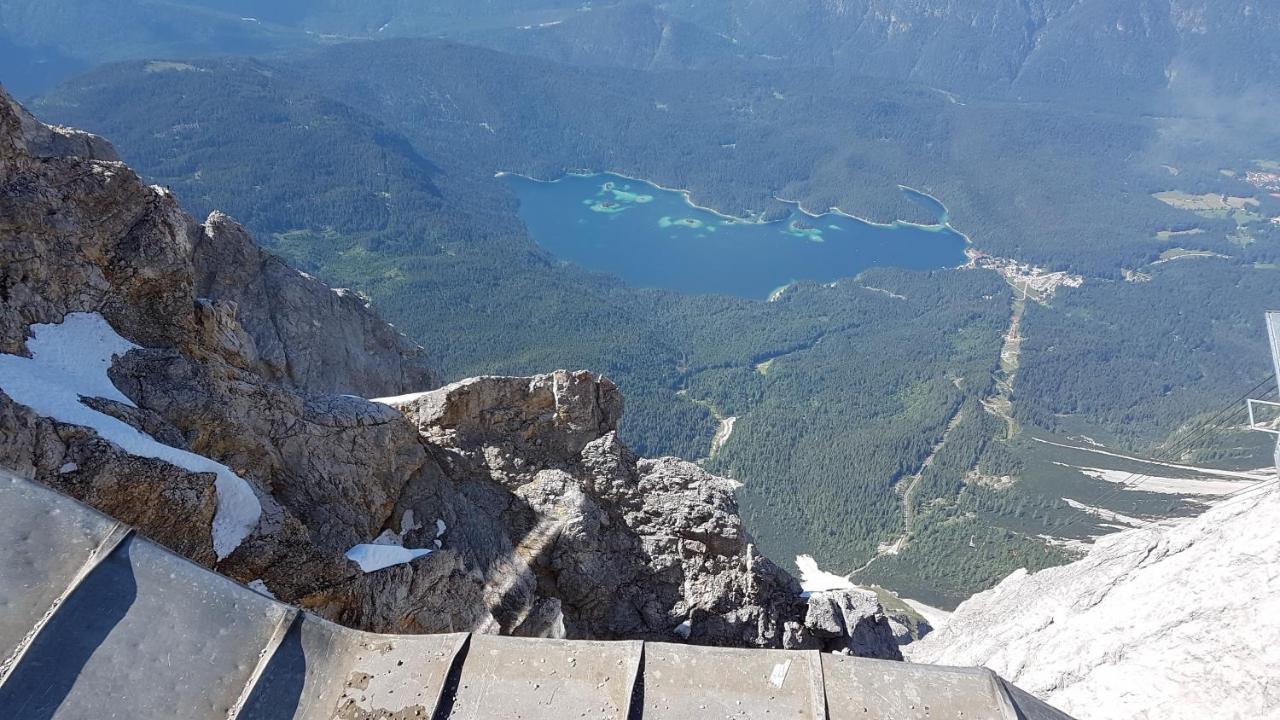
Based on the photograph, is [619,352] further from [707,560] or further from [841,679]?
[841,679]

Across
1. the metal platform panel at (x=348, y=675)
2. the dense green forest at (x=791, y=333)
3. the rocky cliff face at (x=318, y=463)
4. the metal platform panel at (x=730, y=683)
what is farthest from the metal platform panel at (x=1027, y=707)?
the dense green forest at (x=791, y=333)

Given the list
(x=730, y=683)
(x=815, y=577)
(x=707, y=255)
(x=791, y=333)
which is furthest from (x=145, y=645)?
(x=707, y=255)

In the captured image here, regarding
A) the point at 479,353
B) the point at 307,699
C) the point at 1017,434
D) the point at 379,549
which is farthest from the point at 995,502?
the point at 307,699

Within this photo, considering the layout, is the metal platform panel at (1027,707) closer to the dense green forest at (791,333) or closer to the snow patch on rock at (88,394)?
the snow patch on rock at (88,394)

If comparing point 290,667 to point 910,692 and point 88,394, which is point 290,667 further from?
point 88,394

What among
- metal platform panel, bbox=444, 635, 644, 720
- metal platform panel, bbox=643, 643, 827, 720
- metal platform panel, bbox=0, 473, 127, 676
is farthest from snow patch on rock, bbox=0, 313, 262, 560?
metal platform panel, bbox=643, 643, 827, 720

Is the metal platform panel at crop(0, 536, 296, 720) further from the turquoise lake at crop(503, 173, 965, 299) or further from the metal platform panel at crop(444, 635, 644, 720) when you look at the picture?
the turquoise lake at crop(503, 173, 965, 299)

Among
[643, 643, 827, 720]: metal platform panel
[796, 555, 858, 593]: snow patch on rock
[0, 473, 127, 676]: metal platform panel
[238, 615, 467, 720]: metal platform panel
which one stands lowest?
[796, 555, 858, 593]: snow patch on rock
